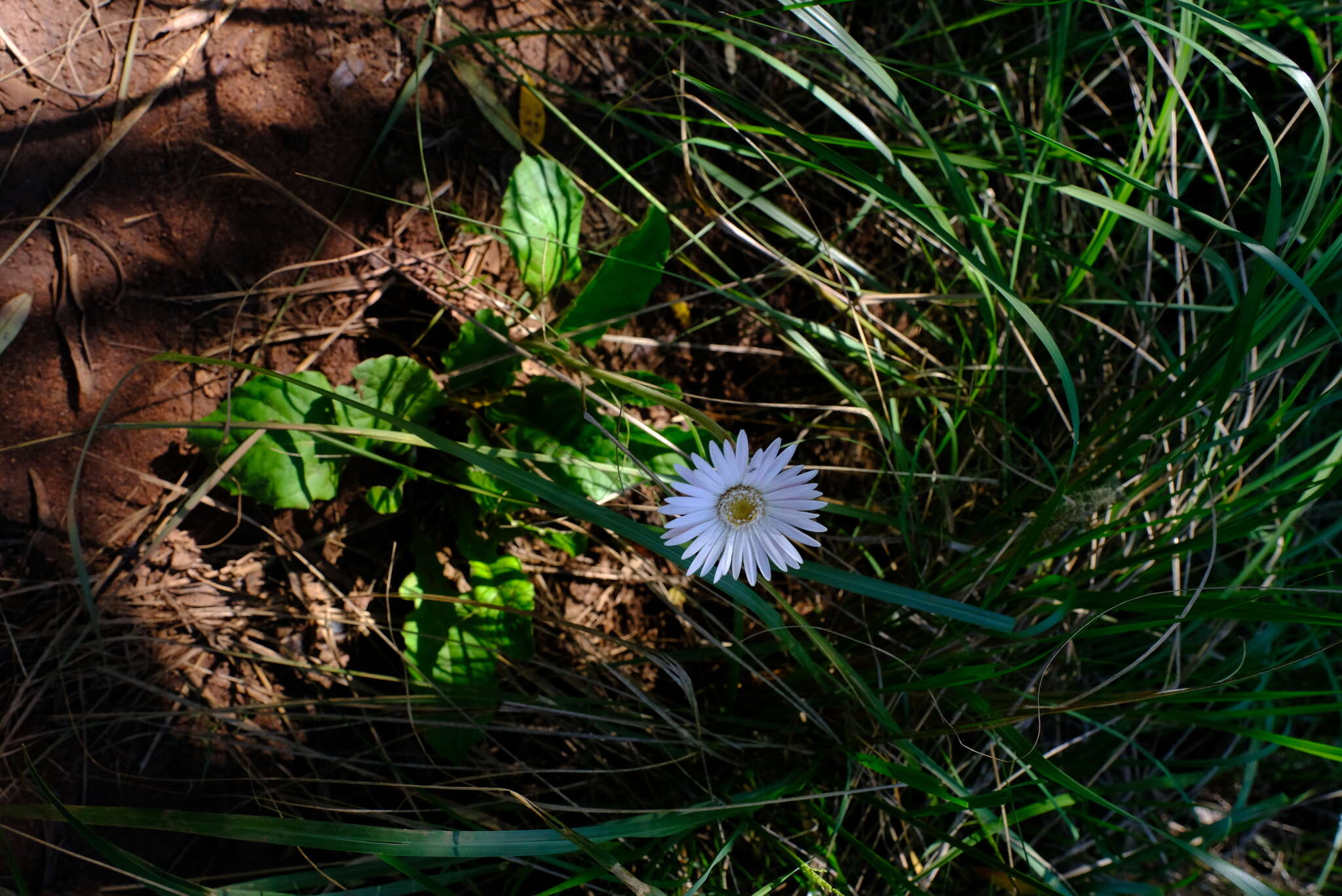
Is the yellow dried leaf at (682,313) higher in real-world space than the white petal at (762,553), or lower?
higher

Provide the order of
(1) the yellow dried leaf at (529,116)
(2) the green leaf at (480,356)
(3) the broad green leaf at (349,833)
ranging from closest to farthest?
(3) the broad green leaf at (349,833) → (2) the green leaf at (480,356) → (1) the yellow dried leaf at (529,116)

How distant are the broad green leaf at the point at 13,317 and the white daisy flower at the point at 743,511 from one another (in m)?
1.38

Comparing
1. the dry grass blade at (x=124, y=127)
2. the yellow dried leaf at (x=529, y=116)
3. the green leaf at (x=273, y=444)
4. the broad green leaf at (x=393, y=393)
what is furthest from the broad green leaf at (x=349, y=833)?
the yellow dried leaf at (x=529, y=116)

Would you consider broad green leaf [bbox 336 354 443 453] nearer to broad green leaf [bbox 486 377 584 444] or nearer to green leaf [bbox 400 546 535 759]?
broad green leaf [bbox 486 377 584 444]

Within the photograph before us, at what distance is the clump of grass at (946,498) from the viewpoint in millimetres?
1544

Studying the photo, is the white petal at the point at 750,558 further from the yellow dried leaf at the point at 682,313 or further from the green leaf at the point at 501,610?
the yellow dried leaf at the point at 682,313

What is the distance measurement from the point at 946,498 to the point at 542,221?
3.54ft

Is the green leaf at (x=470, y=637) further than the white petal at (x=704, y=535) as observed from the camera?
Yes

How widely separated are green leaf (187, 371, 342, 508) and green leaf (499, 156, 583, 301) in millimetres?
508

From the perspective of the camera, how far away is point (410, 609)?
6.34 feet

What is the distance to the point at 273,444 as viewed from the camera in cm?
169

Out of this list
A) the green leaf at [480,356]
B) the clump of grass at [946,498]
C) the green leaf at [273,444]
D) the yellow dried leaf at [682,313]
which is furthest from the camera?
the yellow dried leaf at [682,313]

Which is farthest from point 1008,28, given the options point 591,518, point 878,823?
point 878,823

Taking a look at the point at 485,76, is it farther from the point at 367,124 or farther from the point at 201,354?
the point at 201,354
